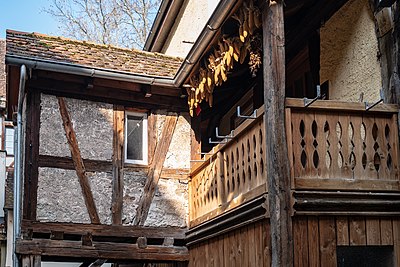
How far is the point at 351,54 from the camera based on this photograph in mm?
8000

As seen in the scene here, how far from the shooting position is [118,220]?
32.8 ft

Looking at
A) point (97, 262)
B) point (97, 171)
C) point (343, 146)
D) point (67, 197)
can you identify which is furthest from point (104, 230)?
point (343, 146)

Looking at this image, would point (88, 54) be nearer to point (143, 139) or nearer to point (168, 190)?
point (143, 139)

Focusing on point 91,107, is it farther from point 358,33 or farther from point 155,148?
point 358,33

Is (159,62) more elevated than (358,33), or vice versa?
(159,62)

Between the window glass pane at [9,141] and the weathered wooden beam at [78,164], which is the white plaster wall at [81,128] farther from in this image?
the window glass pane at [9,141]

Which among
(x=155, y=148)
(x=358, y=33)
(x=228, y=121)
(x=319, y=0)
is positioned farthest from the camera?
(x=228, y=121)

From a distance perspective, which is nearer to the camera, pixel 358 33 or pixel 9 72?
pixel 358 33

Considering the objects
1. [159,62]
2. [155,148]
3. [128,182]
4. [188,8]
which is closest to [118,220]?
[128,182]

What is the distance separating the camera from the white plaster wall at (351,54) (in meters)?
7.59

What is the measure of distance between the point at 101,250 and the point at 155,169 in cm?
154

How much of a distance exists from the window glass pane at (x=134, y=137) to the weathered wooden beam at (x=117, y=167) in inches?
10.9

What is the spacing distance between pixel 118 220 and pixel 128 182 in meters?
0.62

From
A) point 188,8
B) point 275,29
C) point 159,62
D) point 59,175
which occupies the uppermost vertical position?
point 188,8
